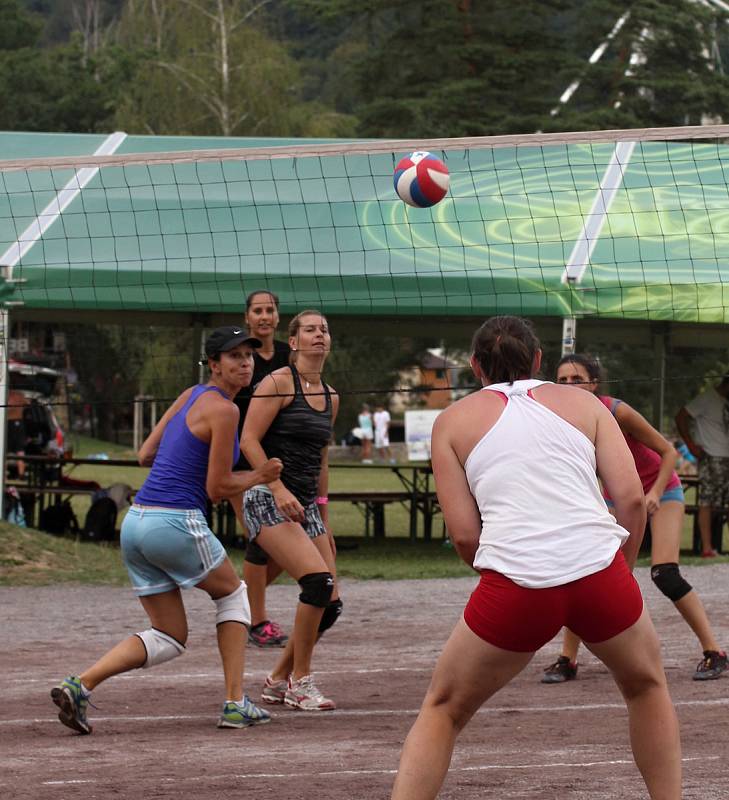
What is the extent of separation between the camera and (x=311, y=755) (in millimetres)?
5840

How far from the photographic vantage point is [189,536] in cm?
623

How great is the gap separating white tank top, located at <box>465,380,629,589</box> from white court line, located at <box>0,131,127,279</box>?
924cm

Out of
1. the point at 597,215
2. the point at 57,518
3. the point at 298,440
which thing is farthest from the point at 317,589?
the point at 57,518

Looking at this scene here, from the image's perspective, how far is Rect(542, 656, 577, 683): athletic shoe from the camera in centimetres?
767

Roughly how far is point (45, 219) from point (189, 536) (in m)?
8.75

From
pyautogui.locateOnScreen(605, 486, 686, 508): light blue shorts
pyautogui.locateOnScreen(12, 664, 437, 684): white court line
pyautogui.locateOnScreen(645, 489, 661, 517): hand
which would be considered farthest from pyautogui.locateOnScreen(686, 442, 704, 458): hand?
pyautogui.locateOnScreen(645, 489, 661, 517): hand

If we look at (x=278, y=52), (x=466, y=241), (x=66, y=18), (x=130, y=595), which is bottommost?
(x=130, y=595)

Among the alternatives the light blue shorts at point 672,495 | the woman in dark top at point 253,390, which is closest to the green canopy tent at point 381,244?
the woman in dark top at point 253,390

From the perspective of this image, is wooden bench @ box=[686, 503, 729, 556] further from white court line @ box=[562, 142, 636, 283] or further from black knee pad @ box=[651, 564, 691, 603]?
black knee pad @ box=[651, 564, 691, 603]

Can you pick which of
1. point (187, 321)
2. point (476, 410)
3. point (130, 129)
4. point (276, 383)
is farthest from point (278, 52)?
point (476, 410)

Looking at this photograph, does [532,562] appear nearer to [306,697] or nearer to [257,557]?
[306,697]

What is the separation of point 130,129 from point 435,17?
933 cm

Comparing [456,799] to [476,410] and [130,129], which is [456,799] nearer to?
[476,410]

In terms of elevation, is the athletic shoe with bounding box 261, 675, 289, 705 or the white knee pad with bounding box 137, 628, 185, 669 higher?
the white knee pad with bounding box 137, 628, 185, 669
